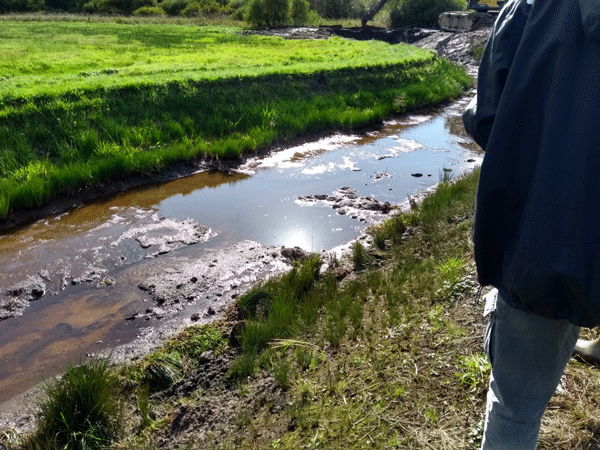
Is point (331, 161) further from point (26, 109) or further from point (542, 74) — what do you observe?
point (542, 74)

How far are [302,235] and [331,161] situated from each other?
356cm

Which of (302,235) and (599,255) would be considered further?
(302,235)

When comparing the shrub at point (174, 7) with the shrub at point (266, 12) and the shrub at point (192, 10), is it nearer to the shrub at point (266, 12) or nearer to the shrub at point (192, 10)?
the shrub at point (192, 10)

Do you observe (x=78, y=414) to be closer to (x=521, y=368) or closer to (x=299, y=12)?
(x=521, y=368)

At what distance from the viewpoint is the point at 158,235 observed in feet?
20.8

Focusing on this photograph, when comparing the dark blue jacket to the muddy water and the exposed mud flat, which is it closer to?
the muddy water

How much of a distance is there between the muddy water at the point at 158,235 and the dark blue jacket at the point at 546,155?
3839 mm

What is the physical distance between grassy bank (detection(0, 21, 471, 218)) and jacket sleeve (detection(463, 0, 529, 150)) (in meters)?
6.76

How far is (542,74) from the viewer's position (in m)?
1.34

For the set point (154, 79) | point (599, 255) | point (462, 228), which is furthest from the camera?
point (154, 79)

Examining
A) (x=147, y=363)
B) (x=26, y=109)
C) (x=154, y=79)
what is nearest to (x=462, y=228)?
(x=147, y=363)

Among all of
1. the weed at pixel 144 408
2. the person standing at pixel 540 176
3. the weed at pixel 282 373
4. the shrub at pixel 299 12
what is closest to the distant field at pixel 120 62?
the weed at pixel 144 408

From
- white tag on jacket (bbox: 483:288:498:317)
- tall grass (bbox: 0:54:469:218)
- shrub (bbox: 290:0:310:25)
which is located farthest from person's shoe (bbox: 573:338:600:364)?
shrub (bbox: 290:0:310:25)

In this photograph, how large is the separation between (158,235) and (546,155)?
5.62 metres
